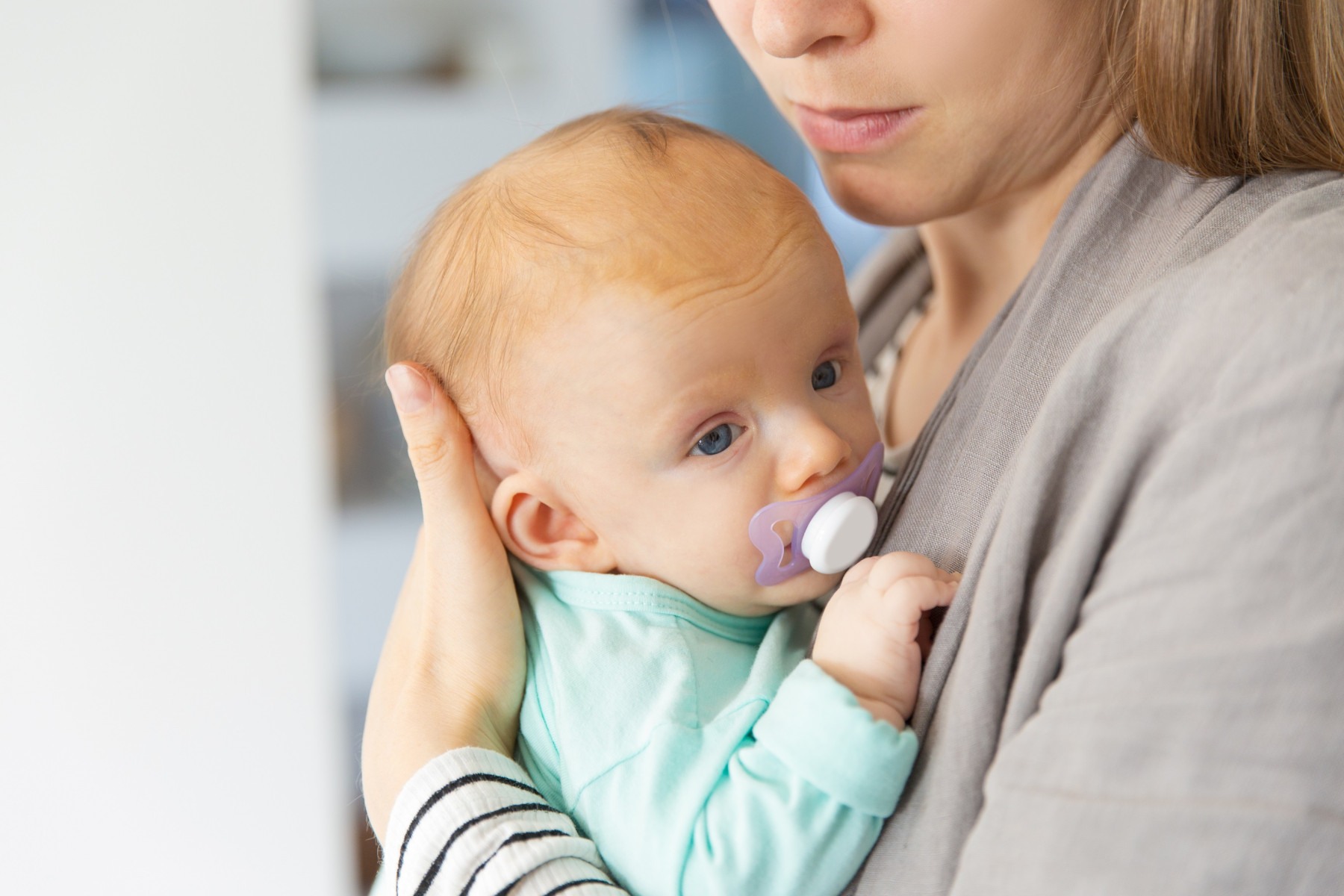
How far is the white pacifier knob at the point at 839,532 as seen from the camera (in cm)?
86

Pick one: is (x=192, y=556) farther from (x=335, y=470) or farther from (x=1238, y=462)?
(x=1238, y=462)

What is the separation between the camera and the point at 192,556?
253 cm

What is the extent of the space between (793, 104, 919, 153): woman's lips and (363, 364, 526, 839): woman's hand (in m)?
0.41

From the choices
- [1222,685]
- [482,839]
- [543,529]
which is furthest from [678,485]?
[1222,685]

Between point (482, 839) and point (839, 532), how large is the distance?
1.13ft

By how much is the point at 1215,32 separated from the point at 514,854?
77 cm

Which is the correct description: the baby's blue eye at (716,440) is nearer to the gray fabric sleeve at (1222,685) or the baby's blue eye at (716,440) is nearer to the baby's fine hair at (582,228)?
the baby's fine hair at (582,228)

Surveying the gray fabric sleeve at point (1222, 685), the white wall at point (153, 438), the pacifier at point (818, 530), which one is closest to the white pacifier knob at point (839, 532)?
the pacifier at point (818, 530)

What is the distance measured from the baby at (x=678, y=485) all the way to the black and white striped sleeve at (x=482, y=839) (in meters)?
0.04

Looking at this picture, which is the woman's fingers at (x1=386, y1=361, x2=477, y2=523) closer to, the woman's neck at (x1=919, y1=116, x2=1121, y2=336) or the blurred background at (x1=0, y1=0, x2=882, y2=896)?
the woman's neck at (x1=919, y1=116, x2=1121, y2=336)

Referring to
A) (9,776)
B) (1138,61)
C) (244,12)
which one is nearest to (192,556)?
(9,776)

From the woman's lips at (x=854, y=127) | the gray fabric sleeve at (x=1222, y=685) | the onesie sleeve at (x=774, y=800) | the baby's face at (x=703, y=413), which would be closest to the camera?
the gray fabric sleeve at (x=1222, y=685)

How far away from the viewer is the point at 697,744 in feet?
2.71

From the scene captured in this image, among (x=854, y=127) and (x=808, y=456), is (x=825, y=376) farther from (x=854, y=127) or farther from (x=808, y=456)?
(x=854, y=127)
